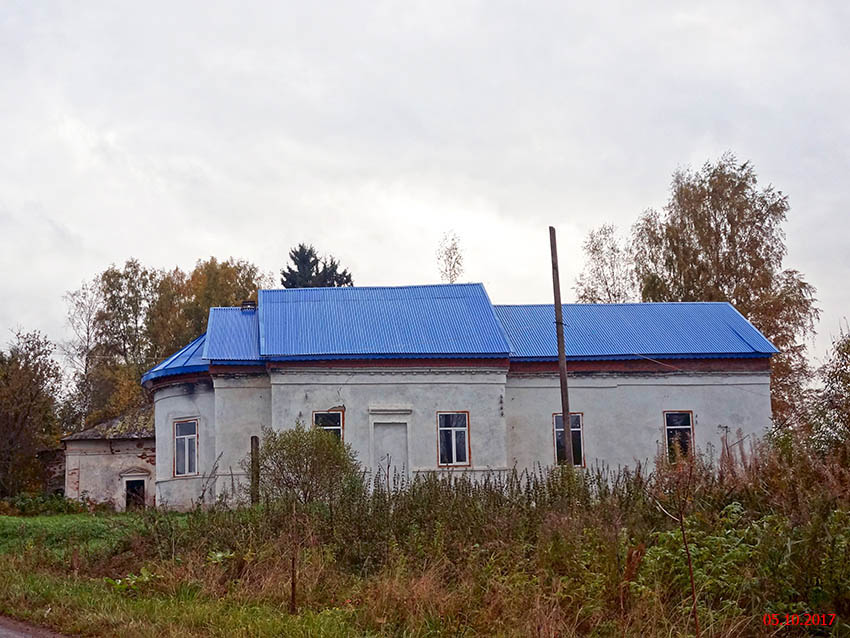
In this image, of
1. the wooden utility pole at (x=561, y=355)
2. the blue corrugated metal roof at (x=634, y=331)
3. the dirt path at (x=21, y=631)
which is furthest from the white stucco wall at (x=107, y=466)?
the dirt path at (x=21, y=631)

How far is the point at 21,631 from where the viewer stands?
949 centimetres

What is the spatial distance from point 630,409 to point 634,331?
7.95 ft

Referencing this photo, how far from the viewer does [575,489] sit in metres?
11.9

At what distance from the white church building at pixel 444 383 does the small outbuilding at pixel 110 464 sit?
6.29m

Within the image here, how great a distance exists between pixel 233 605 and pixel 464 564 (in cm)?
249

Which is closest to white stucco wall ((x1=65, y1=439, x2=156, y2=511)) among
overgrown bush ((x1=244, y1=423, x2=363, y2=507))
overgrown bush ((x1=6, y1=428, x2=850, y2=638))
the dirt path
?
overgrown bush ((x1=244, y1=423, x2=363, y2=507))

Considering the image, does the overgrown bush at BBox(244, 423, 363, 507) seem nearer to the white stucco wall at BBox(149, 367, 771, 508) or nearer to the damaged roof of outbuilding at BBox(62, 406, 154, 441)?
the white stucco wall at BBox(149, 367, 771, 508)

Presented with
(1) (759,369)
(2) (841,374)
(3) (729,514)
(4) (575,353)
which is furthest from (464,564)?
(1) (759,369)

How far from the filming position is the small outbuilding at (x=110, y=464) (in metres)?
30.8

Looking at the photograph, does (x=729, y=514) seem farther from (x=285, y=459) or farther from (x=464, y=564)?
(x=285, y=459)

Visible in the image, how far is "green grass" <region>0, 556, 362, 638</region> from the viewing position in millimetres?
8758

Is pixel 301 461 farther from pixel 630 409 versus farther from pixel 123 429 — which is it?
pixel 123 429

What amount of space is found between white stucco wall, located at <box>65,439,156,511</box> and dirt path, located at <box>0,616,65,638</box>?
2139cm

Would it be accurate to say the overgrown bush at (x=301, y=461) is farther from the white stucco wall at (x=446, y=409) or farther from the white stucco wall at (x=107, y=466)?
the white stucco wall at (x=107, y=466)
